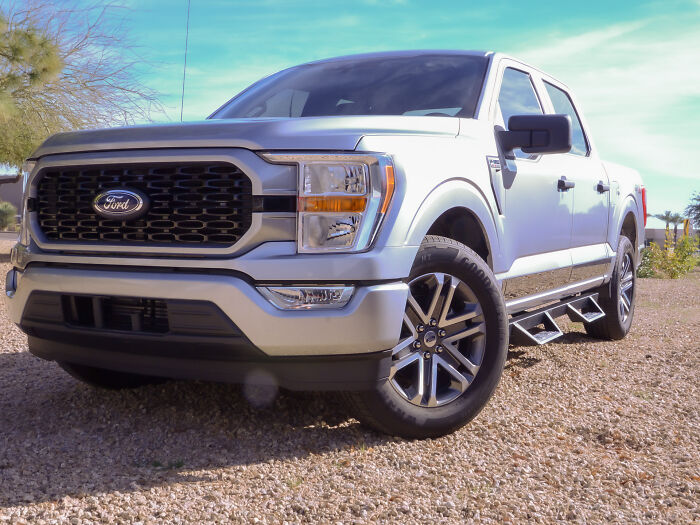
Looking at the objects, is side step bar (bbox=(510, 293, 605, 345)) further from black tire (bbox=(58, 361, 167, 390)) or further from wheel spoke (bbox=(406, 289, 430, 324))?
black tire (bbox=(58, 361, 167, 390))

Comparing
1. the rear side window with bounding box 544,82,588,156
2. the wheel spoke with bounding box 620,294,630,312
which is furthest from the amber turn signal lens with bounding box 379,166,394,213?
the wheel spoke with bounding box 620,294,630,312

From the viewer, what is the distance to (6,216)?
3547cm

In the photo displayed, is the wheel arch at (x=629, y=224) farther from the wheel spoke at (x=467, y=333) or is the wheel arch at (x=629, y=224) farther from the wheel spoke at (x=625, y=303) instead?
the wheel spoke at (x=467, y=333)

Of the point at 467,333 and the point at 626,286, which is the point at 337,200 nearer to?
the point at 467,333

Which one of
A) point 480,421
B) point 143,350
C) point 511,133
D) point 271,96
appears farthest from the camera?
point 271,96

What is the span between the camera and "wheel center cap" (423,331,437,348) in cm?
330

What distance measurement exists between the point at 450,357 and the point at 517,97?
2.02 m

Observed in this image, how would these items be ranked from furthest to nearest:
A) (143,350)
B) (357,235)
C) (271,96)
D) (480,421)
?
(271,96) → (480,421) → (143,350) → (357,235)

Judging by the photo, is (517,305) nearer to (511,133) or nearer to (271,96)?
(511,133)

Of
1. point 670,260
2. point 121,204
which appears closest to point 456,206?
point 121,204

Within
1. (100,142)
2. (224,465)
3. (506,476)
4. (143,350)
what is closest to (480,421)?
(506,476)

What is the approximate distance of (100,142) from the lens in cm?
324

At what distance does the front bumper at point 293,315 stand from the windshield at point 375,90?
149cm

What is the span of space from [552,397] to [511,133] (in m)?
1.54
